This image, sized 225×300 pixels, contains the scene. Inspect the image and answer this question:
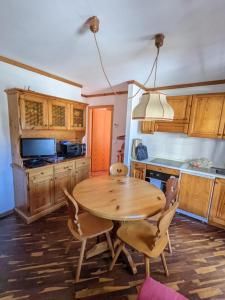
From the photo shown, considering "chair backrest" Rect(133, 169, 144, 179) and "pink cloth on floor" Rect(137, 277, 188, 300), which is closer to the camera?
"pink cloth on floor" Rect(137, 277, 188, 300)

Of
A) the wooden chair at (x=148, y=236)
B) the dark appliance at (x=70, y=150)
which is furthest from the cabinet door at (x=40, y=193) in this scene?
the wooden chair at (x=148, y=236)

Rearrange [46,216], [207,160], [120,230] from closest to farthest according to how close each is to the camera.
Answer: [120,230] < [46,216] < [207,160]

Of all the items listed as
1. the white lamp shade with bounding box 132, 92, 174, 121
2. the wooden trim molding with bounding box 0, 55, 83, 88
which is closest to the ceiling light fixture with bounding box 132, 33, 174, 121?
the white lamp shade with bounding box 132, 92, 174, 121

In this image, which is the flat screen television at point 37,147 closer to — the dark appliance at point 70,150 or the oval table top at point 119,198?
the dark appliance at point 70,150

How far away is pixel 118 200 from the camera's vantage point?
1688mm

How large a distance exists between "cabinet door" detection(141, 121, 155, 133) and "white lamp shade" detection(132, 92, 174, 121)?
163 cm

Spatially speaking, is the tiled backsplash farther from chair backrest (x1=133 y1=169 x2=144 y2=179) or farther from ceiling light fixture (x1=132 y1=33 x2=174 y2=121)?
ceiling light fixture (x1=132 y1=33 x2=174 y2=121)

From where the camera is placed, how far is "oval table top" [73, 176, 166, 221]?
1453mm

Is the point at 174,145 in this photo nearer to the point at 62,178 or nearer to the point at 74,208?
the point at 62,178

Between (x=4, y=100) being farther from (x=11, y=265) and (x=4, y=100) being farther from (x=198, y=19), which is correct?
(x=198, y=19)

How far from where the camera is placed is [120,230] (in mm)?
1707

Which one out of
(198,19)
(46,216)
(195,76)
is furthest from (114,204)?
(195,76)

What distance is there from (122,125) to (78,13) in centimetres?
273

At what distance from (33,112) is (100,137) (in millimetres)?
2694
